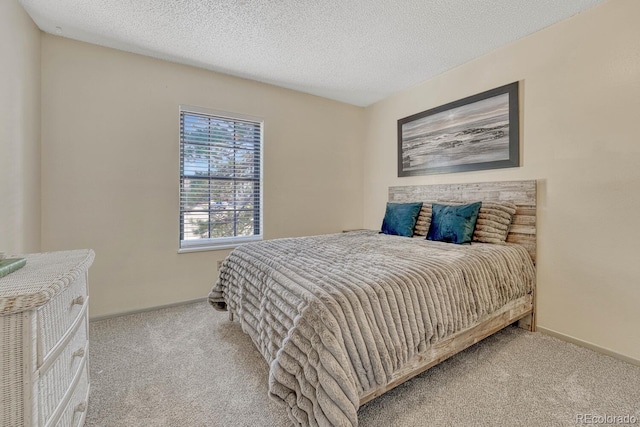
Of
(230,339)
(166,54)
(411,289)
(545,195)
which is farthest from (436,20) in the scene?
(230,339)

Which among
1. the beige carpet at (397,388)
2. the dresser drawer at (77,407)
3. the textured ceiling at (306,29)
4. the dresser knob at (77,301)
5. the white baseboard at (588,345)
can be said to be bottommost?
the beige carpet at (397,388)

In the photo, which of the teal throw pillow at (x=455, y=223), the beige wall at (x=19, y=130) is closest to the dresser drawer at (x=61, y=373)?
the beige wall at (x=19, y=130)

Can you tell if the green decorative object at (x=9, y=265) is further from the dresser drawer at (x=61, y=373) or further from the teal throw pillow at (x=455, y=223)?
the teal throw pillow at (x=455, y=223)

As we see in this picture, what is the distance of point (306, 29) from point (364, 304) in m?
2.25

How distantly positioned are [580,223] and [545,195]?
32cm

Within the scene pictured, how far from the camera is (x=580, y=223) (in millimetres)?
2090

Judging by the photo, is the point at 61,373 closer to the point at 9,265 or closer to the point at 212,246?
the point at 9,265

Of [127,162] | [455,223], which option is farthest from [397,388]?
[127,162]

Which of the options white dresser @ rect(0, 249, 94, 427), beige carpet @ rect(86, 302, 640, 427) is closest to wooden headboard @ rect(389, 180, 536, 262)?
beige carpet @ rect(86, 302, 640, 427)

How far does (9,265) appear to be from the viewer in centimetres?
98

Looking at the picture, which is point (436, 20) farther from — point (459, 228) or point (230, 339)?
point (230, 339)

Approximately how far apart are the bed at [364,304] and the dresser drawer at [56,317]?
792mm

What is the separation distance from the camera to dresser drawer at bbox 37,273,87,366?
0.84m

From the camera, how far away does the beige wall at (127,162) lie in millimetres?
2369
